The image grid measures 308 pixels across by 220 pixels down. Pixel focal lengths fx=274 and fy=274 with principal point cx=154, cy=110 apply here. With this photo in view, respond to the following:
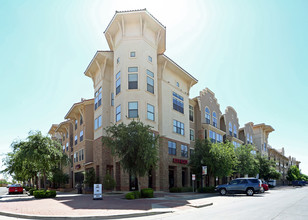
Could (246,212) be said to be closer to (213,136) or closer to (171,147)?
(171,147)

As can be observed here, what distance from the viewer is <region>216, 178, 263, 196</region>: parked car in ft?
89.6

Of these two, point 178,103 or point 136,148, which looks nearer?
point 136,148

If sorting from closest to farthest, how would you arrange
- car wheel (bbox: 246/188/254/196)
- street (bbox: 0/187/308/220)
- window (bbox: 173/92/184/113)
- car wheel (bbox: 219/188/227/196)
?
street (bbox: 0/187/308/220), car wheel (bbox: 246/188/254/196), car wheel (bbox: 219/188/227/196), window (bbox: 173/92/184/113)

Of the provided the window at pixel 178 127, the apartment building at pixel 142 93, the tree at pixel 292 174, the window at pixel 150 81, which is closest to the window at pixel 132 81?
the apartment building at pixel 142 93

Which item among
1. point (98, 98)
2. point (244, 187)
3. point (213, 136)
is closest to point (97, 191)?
point (244, 187)

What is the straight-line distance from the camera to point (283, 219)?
36.4 ft

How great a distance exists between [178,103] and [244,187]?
14.0m

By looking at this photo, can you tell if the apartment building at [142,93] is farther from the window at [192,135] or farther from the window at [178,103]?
the window at [192,135]

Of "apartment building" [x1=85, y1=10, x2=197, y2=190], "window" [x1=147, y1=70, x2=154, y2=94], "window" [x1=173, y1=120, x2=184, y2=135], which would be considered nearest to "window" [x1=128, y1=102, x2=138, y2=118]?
"apartment building" [x1=85, y1=10, x2=197, y2=190]

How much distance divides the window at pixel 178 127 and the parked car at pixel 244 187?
971 cm

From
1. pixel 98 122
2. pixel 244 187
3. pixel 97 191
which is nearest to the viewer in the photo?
pixel 97 191

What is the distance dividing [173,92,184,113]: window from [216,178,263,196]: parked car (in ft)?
39.8

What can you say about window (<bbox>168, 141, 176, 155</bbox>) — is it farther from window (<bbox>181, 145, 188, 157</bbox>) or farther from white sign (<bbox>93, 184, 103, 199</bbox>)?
white sign (<bbox>93, 184, 103, 199</bbox>)

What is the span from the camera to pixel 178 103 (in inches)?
1457
